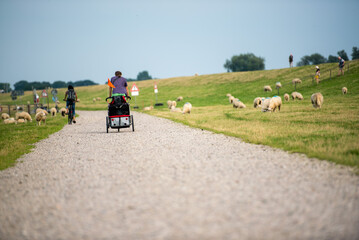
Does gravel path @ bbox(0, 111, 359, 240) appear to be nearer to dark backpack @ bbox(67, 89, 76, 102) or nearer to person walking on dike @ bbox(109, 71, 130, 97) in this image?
person walking on dike @ bbox(109, 71, 130, 97)

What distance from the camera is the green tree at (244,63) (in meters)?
128

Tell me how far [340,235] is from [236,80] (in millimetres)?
70731

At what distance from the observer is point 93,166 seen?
7.47 m

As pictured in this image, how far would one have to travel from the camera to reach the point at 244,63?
129m

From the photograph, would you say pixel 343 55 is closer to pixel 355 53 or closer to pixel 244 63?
pixel 355 53

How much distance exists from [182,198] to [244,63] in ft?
429

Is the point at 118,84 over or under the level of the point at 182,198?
over

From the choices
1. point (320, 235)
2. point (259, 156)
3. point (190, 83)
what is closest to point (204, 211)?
point (320, 235)

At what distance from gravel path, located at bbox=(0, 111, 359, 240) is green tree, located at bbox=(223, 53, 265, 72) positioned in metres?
126

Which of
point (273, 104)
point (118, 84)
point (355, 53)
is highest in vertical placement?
point (355, 53)

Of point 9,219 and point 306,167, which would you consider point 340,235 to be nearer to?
point 306,167

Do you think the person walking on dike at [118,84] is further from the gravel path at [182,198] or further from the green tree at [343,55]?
the green tree at [343,55]

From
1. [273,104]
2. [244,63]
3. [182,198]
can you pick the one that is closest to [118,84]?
[182,198]

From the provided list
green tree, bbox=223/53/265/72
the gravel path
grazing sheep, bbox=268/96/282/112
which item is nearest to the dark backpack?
the gravel path
